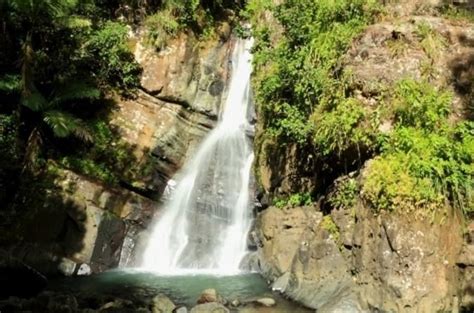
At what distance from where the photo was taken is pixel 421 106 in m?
10.4

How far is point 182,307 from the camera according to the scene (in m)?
10.7

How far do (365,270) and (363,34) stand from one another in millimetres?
5407

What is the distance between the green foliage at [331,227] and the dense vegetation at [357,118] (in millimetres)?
388

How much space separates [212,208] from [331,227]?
563 centimetres

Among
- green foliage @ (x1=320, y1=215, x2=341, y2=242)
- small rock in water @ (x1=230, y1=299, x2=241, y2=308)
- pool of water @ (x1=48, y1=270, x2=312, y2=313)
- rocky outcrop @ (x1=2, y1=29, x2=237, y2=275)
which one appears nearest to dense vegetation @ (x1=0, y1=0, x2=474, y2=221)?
green foliage @ (x1=320, y1=215, x2=341, y2=242)

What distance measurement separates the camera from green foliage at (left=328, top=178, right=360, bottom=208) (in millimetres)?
11117

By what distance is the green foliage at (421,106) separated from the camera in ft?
34.3

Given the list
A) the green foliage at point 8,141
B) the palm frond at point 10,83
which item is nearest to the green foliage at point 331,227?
the green foliage at point 8,141

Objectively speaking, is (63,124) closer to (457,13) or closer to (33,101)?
(33,101)

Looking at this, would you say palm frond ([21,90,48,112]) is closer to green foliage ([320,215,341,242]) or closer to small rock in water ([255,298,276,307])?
small rock in water ([255,298,276,307])

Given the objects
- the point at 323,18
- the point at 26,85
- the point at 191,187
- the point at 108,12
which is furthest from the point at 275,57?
the point at 108,12

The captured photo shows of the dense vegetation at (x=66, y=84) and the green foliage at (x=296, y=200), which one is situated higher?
the dense vegetation at (x=66, y=84)

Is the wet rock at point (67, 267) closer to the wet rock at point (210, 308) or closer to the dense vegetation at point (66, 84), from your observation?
the dense vegetation at point (66, 84)

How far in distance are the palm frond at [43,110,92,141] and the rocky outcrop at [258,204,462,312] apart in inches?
296
